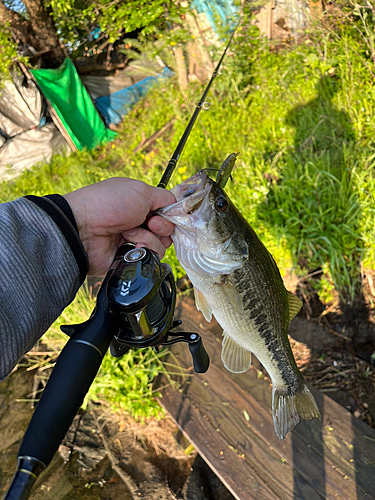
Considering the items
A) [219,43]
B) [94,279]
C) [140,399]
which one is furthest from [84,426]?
[219,43]

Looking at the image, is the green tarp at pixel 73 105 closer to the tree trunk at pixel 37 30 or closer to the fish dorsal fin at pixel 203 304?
the tree trunk at pixel 37 30

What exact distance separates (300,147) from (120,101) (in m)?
6.52

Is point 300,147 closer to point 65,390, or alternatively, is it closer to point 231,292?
point 231,292

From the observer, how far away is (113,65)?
30.3 ft

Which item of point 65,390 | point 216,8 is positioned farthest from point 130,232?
point 216,8

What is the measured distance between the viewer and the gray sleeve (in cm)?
123

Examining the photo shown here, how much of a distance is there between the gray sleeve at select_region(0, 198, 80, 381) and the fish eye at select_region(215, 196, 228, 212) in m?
0.72

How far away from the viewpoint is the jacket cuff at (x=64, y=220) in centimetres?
149

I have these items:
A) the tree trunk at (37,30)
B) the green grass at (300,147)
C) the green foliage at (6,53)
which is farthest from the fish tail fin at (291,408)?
the tree trunk at (37,30)

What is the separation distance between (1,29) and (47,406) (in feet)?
27.3

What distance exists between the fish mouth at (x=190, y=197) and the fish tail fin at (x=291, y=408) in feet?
3.74

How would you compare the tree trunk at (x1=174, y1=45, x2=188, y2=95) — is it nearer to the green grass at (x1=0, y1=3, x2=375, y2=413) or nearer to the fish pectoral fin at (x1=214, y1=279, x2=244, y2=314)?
the green grass at (x1=0, y1=3, x2=375, y2=413)

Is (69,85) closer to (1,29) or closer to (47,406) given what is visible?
(1,29)

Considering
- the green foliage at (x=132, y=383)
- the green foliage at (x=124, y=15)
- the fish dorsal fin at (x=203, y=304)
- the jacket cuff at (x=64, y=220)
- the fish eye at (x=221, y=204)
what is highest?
the green foliage at (x=124, y=15)
